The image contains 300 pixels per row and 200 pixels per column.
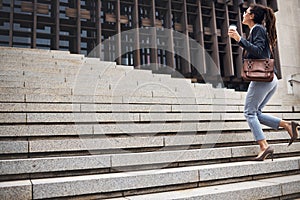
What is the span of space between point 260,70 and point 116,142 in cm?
147

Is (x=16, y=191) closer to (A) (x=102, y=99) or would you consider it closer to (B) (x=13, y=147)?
(B) (x=13, y=147)

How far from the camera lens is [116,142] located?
2.63m

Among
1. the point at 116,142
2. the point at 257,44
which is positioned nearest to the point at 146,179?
the point at 116,142

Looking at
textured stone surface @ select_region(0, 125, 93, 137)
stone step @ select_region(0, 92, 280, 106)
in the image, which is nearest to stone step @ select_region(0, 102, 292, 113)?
stone step @ select_region(0, 92, 280, 106)

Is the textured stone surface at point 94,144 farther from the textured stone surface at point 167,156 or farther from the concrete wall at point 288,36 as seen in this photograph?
the concrete wall at point 288,36

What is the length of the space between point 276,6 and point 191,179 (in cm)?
1151

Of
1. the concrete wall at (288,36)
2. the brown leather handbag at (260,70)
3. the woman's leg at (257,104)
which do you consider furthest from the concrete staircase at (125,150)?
the concrete wall at (288,36)

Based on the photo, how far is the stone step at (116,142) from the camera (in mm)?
2311

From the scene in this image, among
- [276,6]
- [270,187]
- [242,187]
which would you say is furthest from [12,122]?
[276,6]

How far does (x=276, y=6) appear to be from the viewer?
38.7 ft

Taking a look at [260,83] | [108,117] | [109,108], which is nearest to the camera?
[260,83]

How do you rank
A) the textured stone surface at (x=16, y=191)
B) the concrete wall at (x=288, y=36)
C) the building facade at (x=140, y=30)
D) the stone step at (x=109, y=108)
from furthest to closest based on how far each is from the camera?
the concrete wall at (x=288, y=36)
the building facade at (x=140, y=30)
the stone step at (x=109, y=108)
the textured stone surface at (x=16, y=191)

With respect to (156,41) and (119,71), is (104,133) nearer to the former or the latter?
(119,71)

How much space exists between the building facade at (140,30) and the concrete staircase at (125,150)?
5.09 meters
